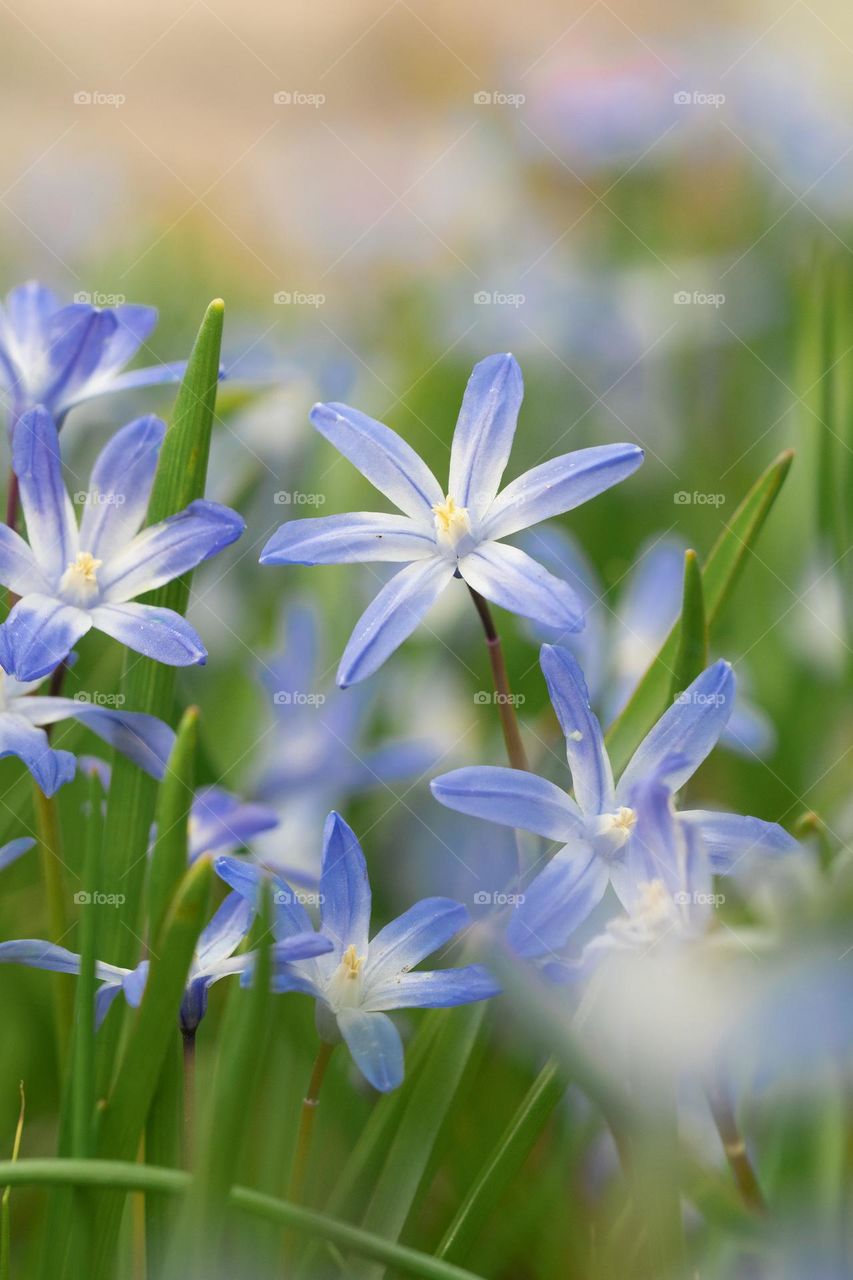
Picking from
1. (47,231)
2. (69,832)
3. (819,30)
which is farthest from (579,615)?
(47,231)

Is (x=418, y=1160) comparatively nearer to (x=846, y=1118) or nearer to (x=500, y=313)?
(x=846, y=1118)

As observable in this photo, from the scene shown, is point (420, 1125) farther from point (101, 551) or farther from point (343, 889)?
point (101, 551)

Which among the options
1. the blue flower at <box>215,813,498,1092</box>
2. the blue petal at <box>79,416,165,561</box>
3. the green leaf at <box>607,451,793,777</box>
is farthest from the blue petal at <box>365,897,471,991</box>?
the blue petal at <box>79,416,165,561</box>

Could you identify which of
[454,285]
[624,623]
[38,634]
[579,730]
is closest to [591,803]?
[579,730]

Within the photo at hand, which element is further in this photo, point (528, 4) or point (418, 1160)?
point (528, 4)

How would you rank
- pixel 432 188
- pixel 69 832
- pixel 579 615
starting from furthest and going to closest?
pixel 432 188
pixel 69 832
pixel 579 615

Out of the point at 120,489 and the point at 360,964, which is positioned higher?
the point at 120,489

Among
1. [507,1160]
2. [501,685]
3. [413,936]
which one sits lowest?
[507,1160]
